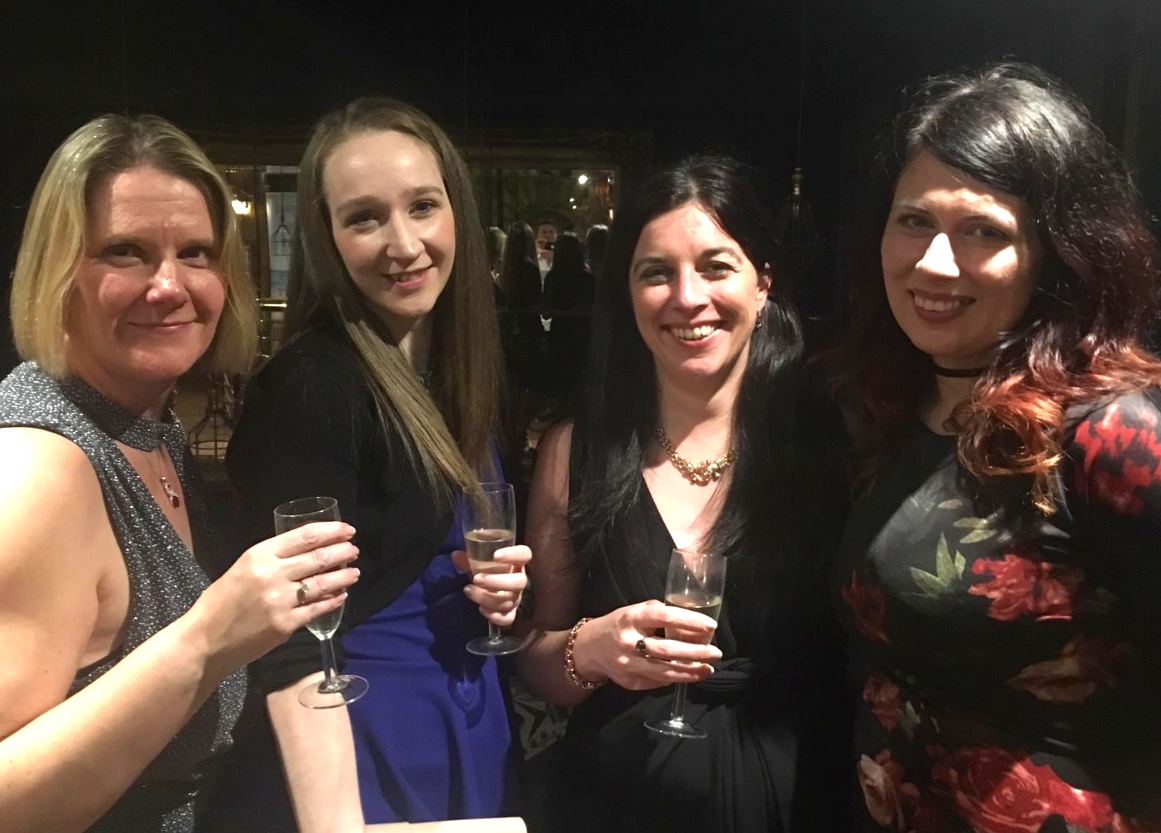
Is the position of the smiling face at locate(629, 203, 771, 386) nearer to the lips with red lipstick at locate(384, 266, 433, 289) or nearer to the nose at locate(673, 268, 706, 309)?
the nose at locate(673, 268, 706, 309)

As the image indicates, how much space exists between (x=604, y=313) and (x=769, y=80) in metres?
2.42

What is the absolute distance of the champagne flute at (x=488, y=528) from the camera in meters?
1.54

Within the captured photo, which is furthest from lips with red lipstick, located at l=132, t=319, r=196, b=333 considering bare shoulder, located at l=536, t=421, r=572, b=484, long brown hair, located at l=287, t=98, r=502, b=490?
bare shoulder, located at l=536, t=421, r=572, b=484

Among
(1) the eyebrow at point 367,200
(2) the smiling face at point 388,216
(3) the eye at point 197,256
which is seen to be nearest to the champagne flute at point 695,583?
(2) the smiling face at point 388,216

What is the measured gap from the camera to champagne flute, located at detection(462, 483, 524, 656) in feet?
5.05

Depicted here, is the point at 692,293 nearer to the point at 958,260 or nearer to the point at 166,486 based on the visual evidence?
the point at 958,260

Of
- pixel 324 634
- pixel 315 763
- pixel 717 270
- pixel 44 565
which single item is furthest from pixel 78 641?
pixel 717 270

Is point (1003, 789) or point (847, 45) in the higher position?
point (847, 45)

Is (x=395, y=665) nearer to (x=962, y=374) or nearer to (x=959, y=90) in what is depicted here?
(x=962, y=374)

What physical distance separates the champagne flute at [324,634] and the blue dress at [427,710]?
0.10 meters

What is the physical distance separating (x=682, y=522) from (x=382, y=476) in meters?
0.67

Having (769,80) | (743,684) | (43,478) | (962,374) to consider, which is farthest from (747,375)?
(769,80)

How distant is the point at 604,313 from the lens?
1965 millimetres

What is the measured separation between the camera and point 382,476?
59.7 inches
